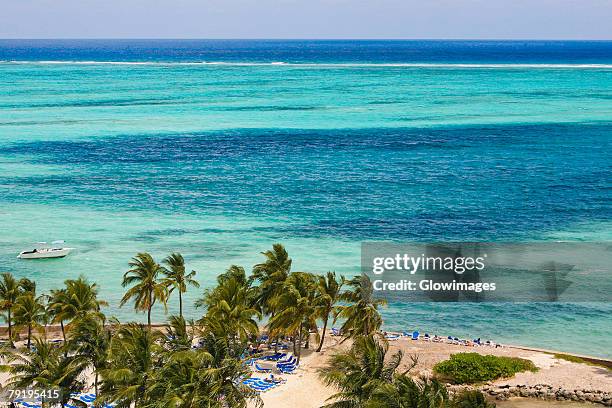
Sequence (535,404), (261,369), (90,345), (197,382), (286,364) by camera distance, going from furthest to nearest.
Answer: (286,364) → (261,369) → (535,404) → (90,345) → (197,382)

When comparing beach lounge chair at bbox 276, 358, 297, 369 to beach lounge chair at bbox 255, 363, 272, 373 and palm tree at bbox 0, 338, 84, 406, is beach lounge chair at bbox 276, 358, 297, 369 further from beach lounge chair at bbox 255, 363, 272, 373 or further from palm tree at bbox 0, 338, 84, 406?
palm tree at bbox 0, 338, 84, 406

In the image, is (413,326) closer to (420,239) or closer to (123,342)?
(420,239)

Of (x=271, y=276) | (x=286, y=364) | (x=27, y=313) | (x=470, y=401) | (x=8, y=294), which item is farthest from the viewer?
(x=271, y=276)

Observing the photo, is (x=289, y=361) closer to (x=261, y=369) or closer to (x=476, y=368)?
(x=261, y=369)

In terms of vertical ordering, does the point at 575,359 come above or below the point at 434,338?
above

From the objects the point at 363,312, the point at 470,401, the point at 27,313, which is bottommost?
the point at 27,313

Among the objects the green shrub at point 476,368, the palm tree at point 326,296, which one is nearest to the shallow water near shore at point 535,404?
the green shrub at point 476,368

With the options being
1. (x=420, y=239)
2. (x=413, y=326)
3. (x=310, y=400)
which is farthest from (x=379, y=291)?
(x=310, y=400)

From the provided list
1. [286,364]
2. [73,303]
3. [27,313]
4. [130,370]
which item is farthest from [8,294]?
[130,370]

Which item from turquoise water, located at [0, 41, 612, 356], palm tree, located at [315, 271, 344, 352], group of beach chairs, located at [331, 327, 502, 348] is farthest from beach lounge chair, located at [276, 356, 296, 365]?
turquoise water, located at [0, 41, 612, 356]
